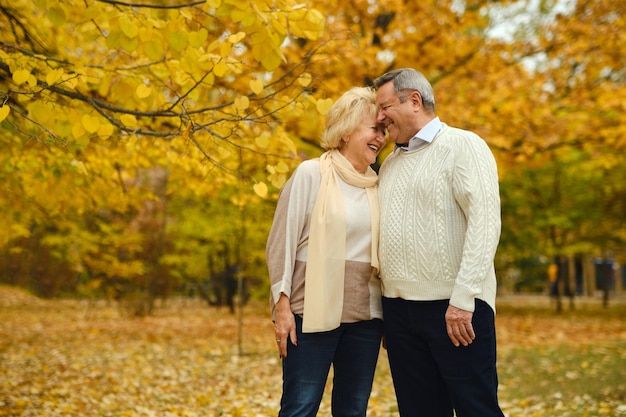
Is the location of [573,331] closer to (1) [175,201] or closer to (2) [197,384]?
(2) [197,384]

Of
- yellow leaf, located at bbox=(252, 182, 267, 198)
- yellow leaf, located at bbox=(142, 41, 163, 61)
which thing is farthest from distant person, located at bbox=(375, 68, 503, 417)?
yellow leaf, located at bbox=(142, 41, 163, 61)

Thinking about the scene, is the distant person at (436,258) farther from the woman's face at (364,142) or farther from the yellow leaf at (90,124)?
the yellow leaf at (90,124)

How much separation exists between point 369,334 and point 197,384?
4.95m

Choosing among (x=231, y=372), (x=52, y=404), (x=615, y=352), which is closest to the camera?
(x=52, y=404)

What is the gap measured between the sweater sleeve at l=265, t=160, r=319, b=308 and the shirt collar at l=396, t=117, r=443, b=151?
0.45 metres

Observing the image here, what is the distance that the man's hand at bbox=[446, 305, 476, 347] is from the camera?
2445 mm

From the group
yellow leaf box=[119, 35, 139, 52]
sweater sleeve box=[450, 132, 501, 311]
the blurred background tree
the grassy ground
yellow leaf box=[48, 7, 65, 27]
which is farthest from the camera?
the grassy ground

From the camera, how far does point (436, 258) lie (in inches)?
102

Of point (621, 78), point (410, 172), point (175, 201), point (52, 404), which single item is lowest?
point (52, 404)

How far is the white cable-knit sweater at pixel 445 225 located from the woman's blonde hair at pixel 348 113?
0.32 metres

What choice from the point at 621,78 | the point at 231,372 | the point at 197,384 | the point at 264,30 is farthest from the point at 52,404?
the point at 621,78

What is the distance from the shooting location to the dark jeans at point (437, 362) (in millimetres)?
2531

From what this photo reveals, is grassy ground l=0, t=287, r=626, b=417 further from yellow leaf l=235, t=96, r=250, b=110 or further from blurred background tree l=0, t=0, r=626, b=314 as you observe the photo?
yellow leaf l=235, t=96, r=250, b=110

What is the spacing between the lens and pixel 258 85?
3008 millimetres
